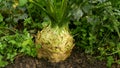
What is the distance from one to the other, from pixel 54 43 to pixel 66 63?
21 centimetres

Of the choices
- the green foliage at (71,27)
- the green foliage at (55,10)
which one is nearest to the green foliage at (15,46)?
the green foliage at (71,27)

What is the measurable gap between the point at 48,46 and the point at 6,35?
15.2 inches

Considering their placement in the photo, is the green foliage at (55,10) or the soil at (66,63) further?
the soil at (66,63)

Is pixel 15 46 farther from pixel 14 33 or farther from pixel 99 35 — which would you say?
pixel 99 35

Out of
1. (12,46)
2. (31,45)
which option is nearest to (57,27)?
(31,45)

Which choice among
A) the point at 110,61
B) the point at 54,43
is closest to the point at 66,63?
the point at 54,43

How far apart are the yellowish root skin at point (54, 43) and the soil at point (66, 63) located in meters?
0.05

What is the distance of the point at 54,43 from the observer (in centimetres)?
180

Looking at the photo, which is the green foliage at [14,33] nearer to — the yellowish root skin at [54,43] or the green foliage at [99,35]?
the yellowish root skin at [54,43]

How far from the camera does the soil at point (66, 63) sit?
1.88 m

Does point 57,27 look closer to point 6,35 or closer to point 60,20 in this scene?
point 60,20

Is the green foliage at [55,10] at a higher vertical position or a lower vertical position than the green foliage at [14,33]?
higher

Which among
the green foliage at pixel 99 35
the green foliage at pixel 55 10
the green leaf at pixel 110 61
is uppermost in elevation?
the green foliage at pixel 55 10

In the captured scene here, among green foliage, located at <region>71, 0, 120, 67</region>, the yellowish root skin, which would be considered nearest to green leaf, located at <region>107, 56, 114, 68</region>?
green foliage, located at <region>71, 0, 120, 67</region>
